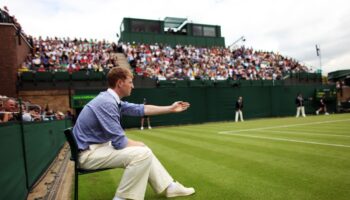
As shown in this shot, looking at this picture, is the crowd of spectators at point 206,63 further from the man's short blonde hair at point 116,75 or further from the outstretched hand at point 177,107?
the man's short blonde hair at point 116,75

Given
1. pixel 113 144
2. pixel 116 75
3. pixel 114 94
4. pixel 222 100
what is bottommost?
pixel 113 144

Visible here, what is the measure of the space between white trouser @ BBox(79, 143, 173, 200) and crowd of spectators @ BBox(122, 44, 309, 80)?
21.0 m

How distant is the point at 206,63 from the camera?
32938mm

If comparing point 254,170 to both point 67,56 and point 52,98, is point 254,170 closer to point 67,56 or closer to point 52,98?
point 52,98

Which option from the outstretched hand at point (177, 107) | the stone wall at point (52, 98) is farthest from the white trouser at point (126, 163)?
the stone wall at point (52, 98)

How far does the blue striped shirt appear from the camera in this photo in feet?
12.0

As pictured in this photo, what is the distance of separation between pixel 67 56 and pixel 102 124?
24014mm

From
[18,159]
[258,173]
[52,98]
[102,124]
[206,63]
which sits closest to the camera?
[102,124]

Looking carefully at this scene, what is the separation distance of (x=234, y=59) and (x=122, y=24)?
18.0 metres

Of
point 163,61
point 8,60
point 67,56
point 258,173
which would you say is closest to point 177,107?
point 258,173

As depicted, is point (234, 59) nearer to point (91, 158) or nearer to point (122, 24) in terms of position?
point (122, 24)

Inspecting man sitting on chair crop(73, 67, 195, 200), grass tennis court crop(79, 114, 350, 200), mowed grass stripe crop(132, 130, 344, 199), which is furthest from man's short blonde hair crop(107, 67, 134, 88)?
mowed grass stripe crop(132, 130, 344, 199)

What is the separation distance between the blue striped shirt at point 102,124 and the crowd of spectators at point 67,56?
20.0 m

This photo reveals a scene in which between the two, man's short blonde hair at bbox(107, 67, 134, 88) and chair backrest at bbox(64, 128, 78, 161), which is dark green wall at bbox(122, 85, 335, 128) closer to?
man's short blonde hair at bbox(107, 67, 134, 88)
